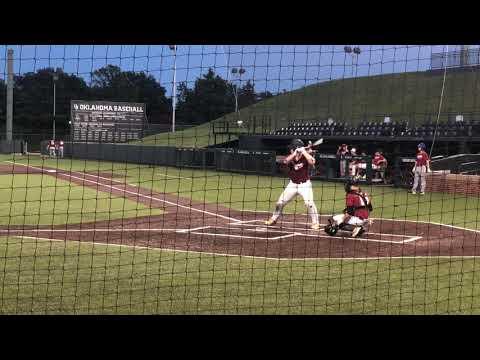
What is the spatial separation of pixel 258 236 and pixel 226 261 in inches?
86.2

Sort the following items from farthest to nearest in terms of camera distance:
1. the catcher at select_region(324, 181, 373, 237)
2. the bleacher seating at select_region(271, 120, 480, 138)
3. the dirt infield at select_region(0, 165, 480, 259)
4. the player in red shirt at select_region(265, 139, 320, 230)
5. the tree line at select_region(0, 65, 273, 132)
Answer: the bleacher seating at select_region(271, 120, 480, 138), the tree line at select_region(0, 65, 273, 132), the player in red shirt at select_region(265, 139, 320, 230), the catcher at select_region(324, 181, 373, 237), the dirt infield at select_region(0, 165, 480, 259)

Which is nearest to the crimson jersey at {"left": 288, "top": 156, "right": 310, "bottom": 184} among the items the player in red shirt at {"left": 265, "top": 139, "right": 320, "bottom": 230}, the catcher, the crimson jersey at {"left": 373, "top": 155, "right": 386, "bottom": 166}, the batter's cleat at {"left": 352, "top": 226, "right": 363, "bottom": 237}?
the player in red shirt at {"left": 265, "top": 139, "right": 320, "bottom": 230}

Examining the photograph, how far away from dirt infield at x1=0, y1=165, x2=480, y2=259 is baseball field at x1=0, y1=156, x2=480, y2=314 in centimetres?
2

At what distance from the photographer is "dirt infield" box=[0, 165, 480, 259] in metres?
9.10

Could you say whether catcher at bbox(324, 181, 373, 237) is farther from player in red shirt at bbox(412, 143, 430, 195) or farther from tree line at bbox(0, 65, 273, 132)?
Result: player in red shirt at bbox(412, 143, 430, 195)

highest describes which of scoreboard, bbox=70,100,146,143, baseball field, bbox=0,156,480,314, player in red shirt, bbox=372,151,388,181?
scoreboard, bbox=70,100,146,143

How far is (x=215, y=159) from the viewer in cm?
2745

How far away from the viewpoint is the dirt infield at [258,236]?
910cm

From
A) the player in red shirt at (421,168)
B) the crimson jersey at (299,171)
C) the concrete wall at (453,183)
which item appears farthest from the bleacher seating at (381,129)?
the crimson jersey at (299,171)

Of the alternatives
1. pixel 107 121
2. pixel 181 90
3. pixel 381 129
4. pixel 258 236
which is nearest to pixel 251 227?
pixel 258 236

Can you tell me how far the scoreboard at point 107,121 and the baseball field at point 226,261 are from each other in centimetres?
2154

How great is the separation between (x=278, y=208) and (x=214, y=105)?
4548mm

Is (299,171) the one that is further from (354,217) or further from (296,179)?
(354,217)
